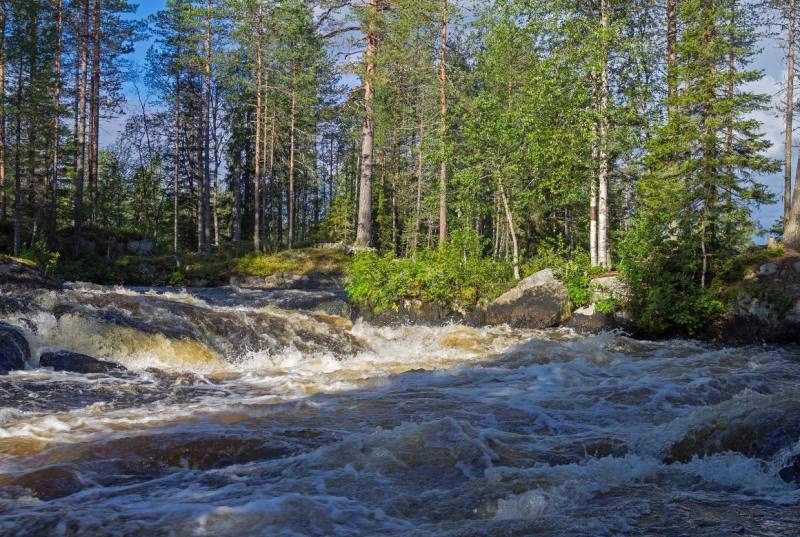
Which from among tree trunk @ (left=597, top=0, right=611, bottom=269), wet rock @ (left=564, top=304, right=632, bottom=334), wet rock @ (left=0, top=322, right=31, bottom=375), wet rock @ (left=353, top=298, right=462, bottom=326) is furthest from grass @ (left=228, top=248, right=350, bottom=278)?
wet rock @ (left=0, top=322, right=31, bottom=375)

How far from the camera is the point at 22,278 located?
1182cm

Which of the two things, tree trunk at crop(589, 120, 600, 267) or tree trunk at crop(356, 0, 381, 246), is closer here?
tree trunk at crop(589, 120, 600, 267)

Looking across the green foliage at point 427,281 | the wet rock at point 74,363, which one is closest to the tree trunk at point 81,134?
the green foliage at point 427,281

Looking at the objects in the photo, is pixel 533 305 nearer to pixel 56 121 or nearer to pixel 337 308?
pixel 337 308

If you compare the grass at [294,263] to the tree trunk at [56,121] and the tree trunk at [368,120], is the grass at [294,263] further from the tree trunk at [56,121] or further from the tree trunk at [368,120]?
the tree trunk at [56,121]

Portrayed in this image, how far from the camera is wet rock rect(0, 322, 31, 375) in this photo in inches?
312

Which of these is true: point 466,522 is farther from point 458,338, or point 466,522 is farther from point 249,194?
point 249,194

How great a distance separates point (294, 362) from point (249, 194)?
3584cm

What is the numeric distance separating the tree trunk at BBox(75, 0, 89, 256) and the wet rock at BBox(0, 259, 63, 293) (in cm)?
1368

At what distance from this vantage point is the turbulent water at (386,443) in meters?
3.76

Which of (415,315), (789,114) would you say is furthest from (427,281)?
(789,114)

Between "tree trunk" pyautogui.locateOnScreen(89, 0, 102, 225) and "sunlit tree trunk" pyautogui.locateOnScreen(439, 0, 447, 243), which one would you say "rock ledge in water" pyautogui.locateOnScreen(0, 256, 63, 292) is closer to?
"sunlit tree trunk" pyautogui.locateOnScreen(439, 0, 447, 243)

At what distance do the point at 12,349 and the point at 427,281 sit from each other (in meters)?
9.62

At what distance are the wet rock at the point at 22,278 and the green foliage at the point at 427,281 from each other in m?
7.25
